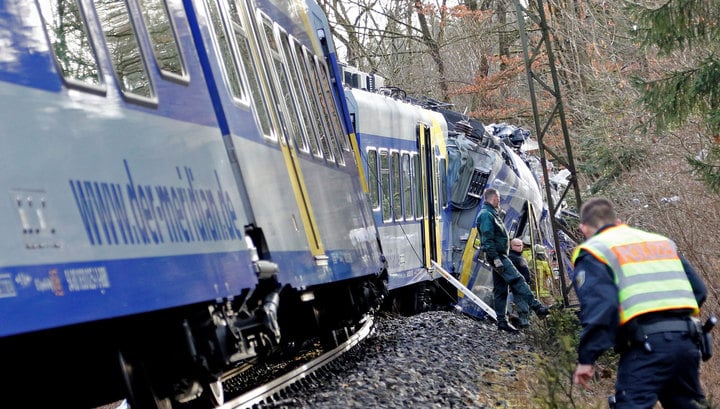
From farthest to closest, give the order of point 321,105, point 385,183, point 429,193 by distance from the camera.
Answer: point 429,193 → point 385,183 → point 321,105

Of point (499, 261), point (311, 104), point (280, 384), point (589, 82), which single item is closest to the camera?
point (280, 384)

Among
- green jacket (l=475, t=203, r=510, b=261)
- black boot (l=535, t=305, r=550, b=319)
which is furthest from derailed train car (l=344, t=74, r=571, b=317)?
black boot (l=535, t=305, r=550, b=319)

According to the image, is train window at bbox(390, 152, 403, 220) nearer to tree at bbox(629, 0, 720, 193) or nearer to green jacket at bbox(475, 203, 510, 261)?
green jacket at bbox(475, 203, 510, 261)

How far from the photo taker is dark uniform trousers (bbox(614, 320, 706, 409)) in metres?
5.67

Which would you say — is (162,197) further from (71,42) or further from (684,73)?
(684,73)

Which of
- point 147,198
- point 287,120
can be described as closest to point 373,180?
point 287,120

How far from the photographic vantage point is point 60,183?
5.00 m

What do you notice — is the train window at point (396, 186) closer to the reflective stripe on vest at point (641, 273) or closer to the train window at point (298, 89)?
the train window at point (298, 89)

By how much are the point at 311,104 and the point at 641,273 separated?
5.47 m

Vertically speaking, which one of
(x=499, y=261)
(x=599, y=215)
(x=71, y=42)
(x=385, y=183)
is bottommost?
(x=499, y=261)

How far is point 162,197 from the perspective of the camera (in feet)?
20.2

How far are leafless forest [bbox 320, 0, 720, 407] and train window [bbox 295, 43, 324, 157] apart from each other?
3.72 m

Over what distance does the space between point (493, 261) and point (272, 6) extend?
6.34 meters

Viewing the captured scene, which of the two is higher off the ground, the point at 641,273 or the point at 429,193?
the point at 429,193
